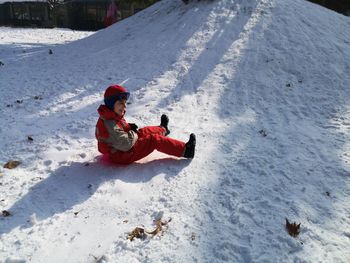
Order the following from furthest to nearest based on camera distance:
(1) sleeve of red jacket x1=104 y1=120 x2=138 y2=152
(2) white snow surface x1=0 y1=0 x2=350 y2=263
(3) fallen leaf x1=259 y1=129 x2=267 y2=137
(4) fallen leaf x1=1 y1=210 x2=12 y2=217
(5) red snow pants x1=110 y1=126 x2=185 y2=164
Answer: (3) fallen leaf x1=259 y1=129 x2=267 y2=137, (5) red snow pants x1=110 y1=126 x2=185 y2=164, (1) sleeve of red jacket x1=104 y1=120 x2=138 y2=152, (4) fallen leaf x1=1 y1=210 x2=12 y2=217, (2) white snow surface x1=0 y1=0 x2=350 y2=263

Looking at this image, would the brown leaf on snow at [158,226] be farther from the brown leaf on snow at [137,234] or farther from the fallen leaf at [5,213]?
the fallen leaf at [5,213]

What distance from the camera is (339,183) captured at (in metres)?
4.25

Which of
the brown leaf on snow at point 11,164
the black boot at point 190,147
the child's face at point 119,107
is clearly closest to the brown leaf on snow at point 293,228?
the black boot at point 190,147

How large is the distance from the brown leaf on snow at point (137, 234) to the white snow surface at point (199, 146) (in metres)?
0.07

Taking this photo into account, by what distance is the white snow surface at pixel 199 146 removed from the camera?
3.38 meters

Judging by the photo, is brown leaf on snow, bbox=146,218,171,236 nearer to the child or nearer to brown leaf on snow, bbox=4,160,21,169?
the child

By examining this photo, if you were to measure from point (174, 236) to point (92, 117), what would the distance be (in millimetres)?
3350

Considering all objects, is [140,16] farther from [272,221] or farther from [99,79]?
[272,221]

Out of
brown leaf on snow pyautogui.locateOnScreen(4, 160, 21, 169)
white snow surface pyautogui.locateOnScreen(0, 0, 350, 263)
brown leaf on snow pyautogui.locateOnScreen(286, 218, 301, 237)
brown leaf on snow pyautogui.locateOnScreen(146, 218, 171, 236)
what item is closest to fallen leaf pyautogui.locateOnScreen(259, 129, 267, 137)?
white snow surface pyautogui.locateOnScreen(0, 0, 350, 263)

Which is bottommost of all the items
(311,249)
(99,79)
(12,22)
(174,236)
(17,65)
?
(12,22)

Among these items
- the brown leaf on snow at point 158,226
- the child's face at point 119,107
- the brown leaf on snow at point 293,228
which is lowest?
the brown leaf on snow at point 158,226

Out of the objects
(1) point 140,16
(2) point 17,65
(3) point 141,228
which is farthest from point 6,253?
(1) point 140,16

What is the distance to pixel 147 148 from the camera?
460 cm

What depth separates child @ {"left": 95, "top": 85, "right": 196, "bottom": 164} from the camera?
14.3 ft
